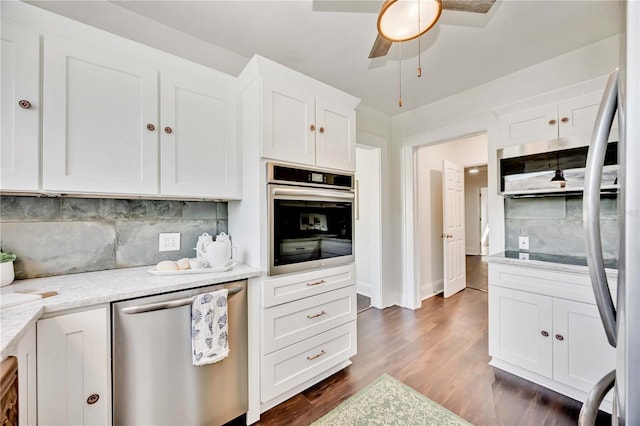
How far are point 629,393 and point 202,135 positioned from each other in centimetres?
207

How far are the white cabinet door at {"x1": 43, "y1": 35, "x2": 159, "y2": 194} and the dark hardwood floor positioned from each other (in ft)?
5.82

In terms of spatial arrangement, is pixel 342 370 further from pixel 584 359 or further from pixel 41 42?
pixel 41 42

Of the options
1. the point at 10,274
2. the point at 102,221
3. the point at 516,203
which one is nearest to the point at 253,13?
the point at 102,221

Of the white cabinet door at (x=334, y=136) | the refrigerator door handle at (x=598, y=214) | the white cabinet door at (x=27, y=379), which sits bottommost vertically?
the white cabinet door at (x=27, y=379)

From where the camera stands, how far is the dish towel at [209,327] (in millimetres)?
1394

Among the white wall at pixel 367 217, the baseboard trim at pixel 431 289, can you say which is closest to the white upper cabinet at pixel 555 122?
the white wall at pixel 367 217

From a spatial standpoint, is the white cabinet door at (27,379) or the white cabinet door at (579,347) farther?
the white cabinet door at (579,347)

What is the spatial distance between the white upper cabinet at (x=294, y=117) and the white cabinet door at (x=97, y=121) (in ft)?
1.99

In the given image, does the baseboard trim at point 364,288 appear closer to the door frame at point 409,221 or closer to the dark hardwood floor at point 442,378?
the door frame at point 409,221

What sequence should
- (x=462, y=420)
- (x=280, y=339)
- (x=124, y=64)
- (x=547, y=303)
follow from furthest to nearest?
(x=547, y=303) < (x=280, y=339) < (x=462, y=420) < (x=124, y=64)

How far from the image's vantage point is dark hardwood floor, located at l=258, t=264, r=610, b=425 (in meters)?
1.68

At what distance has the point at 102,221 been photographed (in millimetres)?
1682

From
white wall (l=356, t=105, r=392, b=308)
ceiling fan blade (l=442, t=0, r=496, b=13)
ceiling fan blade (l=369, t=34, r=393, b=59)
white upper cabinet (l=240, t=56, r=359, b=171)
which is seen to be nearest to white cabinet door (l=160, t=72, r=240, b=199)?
white upper cabinet (l=240, t=56, r=359, b=171)

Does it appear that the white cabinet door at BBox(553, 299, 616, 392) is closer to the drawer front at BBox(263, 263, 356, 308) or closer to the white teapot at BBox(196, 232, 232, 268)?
the drawer front at BBox(263, 263, 356, 308)
